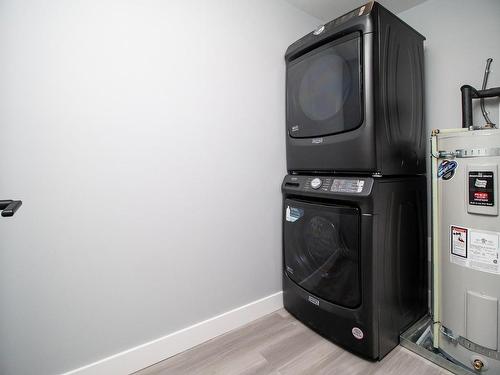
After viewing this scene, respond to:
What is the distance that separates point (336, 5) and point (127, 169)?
5.96 ft

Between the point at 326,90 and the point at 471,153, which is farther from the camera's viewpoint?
the point at 326,90

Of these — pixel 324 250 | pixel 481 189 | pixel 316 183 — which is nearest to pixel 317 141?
pixel 316 183

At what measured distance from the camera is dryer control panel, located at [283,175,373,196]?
1.11 m

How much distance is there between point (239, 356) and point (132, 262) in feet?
2.43

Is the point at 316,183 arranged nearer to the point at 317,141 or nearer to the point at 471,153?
the point at 317,141

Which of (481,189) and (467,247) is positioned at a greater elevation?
(481,189)

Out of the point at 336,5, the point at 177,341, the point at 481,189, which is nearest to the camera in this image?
the point at 481,189

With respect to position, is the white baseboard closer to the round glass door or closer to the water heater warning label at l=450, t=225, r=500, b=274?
the water heater warning label at l=450, t=225, r=500, b=274

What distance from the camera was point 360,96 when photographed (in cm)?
112

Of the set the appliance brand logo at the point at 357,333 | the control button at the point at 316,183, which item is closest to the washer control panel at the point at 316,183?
the control button at the point at 316,183

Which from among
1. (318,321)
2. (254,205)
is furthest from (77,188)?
(318,321)

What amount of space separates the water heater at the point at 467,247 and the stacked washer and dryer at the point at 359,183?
0.48ft

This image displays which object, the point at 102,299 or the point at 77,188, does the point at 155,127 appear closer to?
the point at 77,188

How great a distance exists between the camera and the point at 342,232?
3.90 feet
